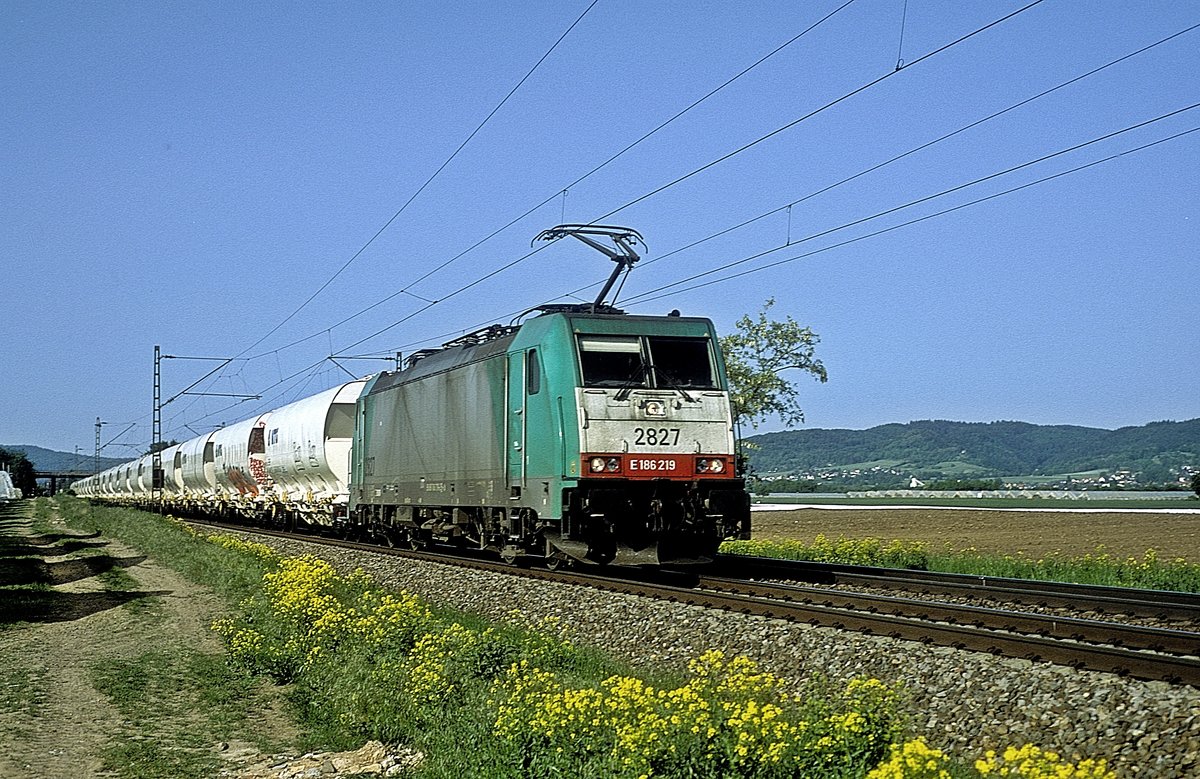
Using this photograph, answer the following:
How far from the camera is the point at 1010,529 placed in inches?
1746

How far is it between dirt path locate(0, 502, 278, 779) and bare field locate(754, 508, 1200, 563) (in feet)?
58.0

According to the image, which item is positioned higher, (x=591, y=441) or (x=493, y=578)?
(x=591, y=441)

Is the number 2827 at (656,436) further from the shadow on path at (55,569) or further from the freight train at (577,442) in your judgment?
the shadow on path at (55,569)

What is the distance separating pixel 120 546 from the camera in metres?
39.3

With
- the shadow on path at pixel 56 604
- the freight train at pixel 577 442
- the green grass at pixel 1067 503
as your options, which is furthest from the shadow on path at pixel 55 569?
the green grass at pixel 1067 503

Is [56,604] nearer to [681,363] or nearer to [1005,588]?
[681,363]

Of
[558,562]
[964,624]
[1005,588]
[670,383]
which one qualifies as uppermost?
[670,383]

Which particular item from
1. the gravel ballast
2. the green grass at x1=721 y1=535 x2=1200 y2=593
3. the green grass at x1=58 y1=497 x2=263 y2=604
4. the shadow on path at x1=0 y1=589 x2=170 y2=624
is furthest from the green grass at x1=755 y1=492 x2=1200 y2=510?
the gravel ballast

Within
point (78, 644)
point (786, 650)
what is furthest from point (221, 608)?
point (786, 650)

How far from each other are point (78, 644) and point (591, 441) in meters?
7.26

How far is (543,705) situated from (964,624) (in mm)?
5903

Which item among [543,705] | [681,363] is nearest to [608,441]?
[681,363]

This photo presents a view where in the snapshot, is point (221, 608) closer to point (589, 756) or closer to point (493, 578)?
point (493, 578)

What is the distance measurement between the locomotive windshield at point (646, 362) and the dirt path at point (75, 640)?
6.47 meters
